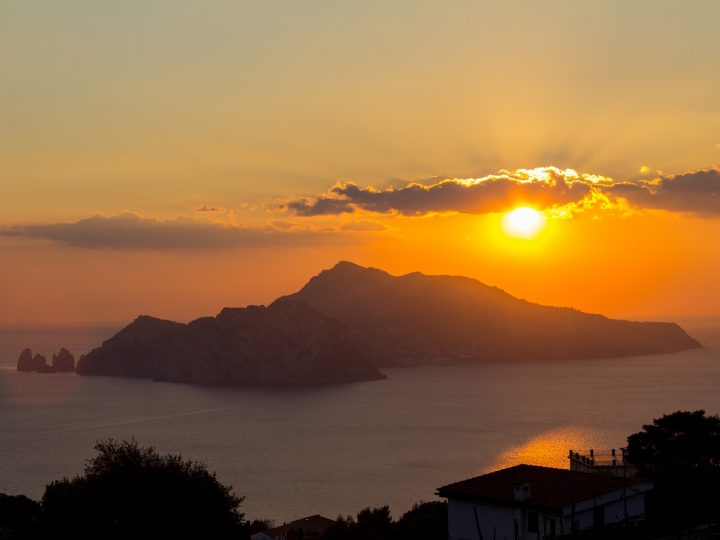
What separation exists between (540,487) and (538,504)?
1.54 meters

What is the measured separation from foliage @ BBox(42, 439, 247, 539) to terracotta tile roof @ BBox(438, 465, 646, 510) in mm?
9132

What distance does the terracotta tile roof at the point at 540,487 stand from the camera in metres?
30.4

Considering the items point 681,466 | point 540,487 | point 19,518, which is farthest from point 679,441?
point 19,518

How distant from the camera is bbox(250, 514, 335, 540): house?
184 feet

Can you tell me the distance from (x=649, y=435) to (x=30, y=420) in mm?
145553

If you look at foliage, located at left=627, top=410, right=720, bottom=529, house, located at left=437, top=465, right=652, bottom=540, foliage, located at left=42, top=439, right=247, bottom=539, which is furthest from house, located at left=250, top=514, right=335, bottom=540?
house, located at left=437, top=465, right=652, bottom=540

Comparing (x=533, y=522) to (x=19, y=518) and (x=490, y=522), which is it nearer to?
(x=490, y=522)

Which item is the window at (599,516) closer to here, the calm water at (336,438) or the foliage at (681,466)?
the foliage at (681,466)

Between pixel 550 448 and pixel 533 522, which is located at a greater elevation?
pixel 533 522

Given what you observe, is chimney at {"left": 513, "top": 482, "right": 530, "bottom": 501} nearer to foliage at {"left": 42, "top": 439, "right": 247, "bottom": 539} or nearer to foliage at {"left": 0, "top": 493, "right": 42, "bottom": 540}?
foliage at {"left": 42, "top": 439, "right": 247, "bottom": 539}

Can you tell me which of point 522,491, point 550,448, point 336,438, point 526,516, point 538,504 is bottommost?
point 550,448

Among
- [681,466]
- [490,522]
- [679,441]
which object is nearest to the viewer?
[490,522]

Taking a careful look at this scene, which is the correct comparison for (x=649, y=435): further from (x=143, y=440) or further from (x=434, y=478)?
(x=143, y=440)

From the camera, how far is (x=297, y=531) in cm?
6006
